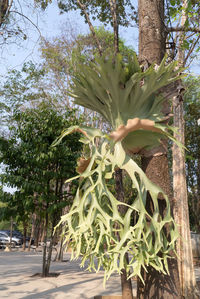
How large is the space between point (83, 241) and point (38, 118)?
8.26 meters

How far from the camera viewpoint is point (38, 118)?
10.2 meters

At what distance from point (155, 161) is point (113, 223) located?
2.66 feet

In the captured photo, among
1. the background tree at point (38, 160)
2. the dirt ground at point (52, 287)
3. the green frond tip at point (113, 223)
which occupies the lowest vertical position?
the dirt ground at point (52, 287)

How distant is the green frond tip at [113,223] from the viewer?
2.02 meters

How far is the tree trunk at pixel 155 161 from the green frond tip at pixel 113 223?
0.26m

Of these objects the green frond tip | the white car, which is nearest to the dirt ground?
the green frond tip

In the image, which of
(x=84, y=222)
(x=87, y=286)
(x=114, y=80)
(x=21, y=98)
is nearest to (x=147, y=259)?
(x=84, y=222)

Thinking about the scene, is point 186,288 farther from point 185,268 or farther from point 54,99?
point 54,99

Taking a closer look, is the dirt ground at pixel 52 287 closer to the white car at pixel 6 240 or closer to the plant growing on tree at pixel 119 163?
the plant growing on tree at pixel 119 163

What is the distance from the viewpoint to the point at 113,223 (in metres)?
2.16

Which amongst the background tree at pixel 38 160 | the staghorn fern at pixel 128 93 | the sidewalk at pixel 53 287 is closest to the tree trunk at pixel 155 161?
the staghorn fern at pixel 128 93

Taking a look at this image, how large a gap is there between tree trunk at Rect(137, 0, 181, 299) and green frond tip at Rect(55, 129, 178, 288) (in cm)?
26

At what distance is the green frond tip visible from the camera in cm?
202

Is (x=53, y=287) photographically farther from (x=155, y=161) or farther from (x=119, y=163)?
(x=119, y=163)
